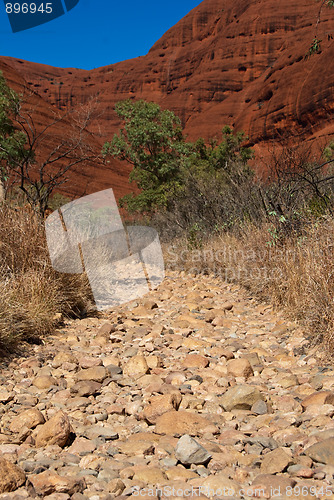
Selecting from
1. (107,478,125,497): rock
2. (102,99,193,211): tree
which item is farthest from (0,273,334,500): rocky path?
(102,99,193,211): tree

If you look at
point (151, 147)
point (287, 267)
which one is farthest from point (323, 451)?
point (151, 147)

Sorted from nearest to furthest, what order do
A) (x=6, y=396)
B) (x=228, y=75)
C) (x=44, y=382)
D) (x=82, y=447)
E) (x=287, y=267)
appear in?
(x=82, y=447), (x=6, y=396), (x=44, y=382), (x=287, y=267), (x=228, y=75)

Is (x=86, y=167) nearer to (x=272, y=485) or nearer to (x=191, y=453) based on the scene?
(x=191, y=453)

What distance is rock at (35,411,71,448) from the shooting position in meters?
2.09

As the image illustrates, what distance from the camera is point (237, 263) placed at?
6598mm

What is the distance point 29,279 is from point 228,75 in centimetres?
6935

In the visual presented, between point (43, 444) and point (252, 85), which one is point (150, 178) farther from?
point (252, 85)

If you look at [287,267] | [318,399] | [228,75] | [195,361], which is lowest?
[318,399]

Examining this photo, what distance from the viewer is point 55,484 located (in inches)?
65.5

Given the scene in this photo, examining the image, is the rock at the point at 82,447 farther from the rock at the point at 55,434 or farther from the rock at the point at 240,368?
the rock at the point at 240,368

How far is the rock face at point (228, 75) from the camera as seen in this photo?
43.5 metres

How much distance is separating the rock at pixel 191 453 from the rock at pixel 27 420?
0.86 m

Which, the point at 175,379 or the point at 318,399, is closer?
the point at 318,399

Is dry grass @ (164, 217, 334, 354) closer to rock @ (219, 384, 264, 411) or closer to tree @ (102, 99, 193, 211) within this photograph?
rock @ (219, 384, 264, 411)
